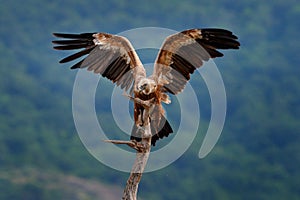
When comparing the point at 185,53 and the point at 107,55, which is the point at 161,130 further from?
the point at 107,55

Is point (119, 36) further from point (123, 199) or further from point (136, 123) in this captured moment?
point (123, 199)

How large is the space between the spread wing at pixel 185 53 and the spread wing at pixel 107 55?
37cm

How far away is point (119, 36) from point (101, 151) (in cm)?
244

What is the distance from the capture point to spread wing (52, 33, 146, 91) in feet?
35.0

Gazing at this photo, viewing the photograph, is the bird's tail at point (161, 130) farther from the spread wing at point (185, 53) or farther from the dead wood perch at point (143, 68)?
the spread wing at point (185, 53)

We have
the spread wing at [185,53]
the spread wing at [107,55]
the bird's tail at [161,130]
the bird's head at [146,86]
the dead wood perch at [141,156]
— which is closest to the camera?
the bird's head at [146,86]

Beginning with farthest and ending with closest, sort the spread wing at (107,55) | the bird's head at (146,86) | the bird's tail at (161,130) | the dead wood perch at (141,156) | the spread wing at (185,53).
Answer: the bird's tail at (161,130) → the spread wing at (107,55) → the spread wing at (185,53) → the dead wood perch at (141,156) → the bird's head at (146,86)

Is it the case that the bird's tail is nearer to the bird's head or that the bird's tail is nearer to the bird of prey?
the bird of prey

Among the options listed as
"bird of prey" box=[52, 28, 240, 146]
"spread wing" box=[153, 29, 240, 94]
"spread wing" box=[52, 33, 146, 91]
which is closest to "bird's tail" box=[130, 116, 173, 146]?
"bird of prey" box=[52, 28, 240, 146]

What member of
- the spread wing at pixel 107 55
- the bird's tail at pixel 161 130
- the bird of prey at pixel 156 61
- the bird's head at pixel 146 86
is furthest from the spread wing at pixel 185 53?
the bird's tail at pixel 161 130

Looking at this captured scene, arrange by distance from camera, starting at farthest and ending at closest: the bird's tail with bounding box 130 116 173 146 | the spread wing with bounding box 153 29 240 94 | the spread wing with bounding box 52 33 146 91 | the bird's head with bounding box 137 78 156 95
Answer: the bird's tail with bounding box 130 116 173 146 < the spread wing with bounding box 52 33 146 91 < the spread wing with bounding box 153 29 240 94 < the bird's head with bounding box 137 78 156 95

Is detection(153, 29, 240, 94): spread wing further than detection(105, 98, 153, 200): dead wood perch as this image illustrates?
Yes

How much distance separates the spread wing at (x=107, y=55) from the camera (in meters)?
10.7

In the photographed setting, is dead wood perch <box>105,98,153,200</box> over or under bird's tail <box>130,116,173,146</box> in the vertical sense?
under
